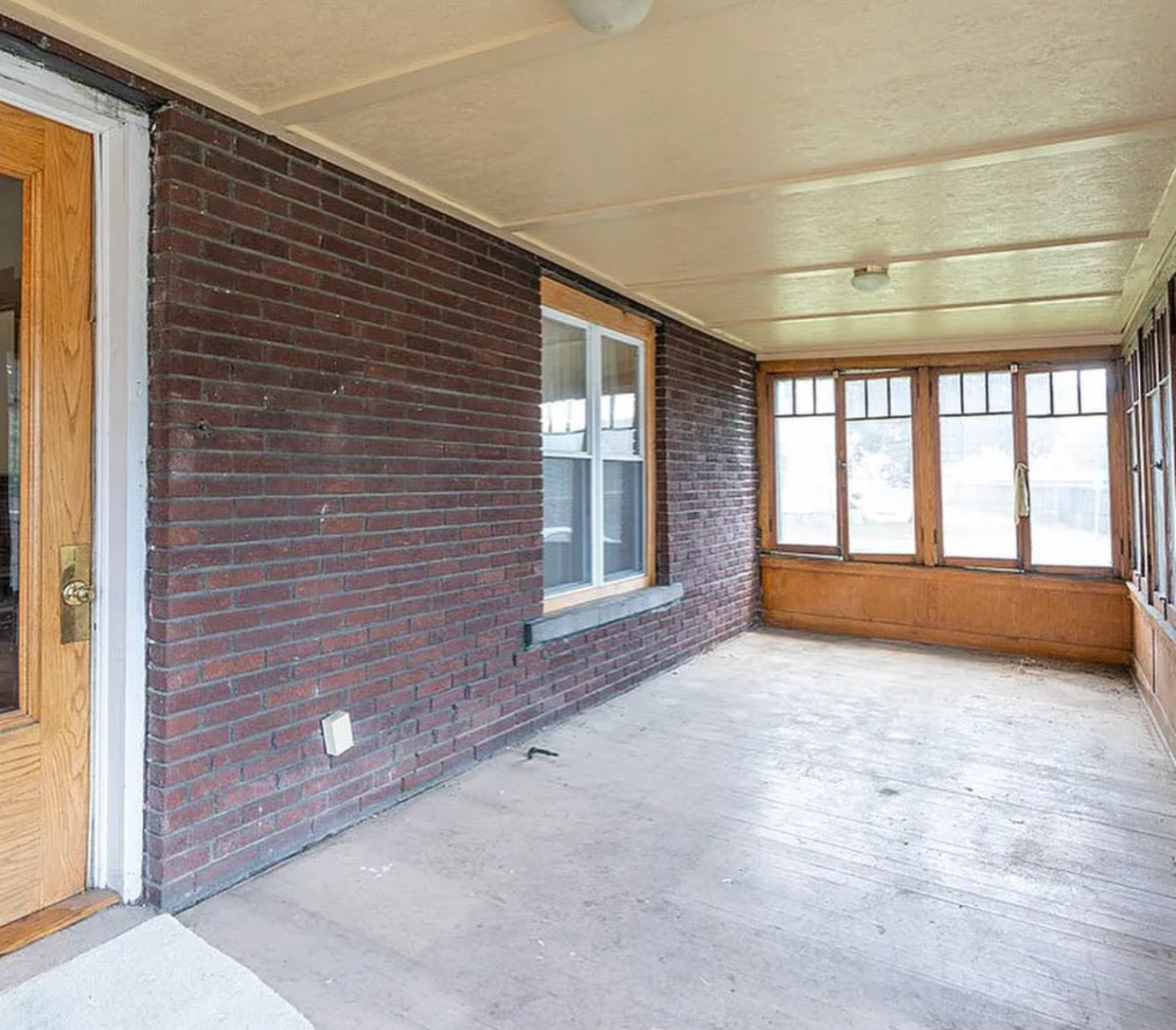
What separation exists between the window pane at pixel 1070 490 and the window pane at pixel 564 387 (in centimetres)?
360

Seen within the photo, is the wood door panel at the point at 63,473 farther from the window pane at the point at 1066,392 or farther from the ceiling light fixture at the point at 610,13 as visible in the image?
the window pane at the point at 1066,392

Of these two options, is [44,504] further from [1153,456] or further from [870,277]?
[1153,456]

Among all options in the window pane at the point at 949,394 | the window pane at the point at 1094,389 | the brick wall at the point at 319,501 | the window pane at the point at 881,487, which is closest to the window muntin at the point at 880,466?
the window pane at the point at 881,487

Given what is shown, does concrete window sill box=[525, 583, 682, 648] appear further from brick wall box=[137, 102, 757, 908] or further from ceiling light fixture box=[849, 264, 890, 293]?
ceiling light fixture box=[849, 264, 890, 293]

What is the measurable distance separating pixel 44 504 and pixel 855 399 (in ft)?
18.9

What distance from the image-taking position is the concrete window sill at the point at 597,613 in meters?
3.84

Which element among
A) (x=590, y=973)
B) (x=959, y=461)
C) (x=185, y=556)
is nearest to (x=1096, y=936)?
(x=590, y=973)

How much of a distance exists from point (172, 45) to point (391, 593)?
1.85 m

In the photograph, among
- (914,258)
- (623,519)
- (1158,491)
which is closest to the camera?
(914,258)

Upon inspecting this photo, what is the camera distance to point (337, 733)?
274cm

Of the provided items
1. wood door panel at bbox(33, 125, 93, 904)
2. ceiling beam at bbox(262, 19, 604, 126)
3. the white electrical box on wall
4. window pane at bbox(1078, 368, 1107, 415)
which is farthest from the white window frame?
window pane at bbox(1078, 368, 1107, 415)

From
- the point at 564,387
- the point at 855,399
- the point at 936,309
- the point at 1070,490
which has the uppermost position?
the point at 936,309

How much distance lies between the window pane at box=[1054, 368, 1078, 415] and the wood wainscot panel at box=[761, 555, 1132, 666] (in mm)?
1234

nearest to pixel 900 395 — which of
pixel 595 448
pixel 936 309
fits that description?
pixel 936 309
